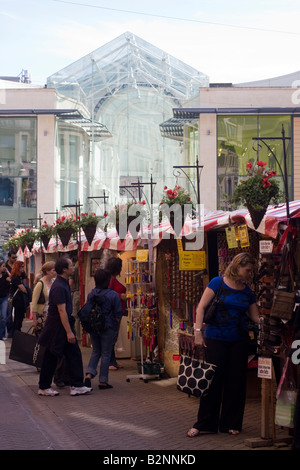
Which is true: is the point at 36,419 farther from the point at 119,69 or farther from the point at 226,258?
the point at 119,69

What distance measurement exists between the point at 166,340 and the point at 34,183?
28.0m

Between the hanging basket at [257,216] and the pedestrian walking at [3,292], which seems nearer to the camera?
the hanging basket at [257,216]

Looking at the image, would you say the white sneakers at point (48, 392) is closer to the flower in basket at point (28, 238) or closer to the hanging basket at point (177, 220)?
the hanging basket at point (177, 220)

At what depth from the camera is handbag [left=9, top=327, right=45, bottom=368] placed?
12344 mm

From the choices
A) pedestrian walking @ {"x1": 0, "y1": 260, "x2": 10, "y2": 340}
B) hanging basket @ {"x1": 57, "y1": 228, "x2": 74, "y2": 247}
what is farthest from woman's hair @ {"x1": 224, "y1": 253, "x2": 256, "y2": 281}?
pedestrian walking @ {"x1": 0, "y1": 260, "x2": 10, "y2": 340}

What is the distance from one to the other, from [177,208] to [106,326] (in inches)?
75.6

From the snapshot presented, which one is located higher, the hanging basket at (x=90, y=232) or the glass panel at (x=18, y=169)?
the glass panel at (x=18, y=169)

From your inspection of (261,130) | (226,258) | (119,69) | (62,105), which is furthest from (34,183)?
(226,258)

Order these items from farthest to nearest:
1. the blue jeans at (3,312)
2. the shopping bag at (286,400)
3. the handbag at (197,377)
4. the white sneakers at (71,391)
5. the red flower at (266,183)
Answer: the blue jeans at (3,312) < the white sneakers at (71,391) < the red flower at (266,183) < the handbag at (197,377) < the shopping bag at (286,400)

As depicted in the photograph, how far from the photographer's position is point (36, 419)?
905cm

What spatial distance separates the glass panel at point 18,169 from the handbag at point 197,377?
1250 inches

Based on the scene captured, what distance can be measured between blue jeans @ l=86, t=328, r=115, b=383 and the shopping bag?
13.9 feet

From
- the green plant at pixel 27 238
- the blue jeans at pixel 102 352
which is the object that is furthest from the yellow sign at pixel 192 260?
the green plant at pixel 27 238

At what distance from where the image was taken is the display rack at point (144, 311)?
479 inches
